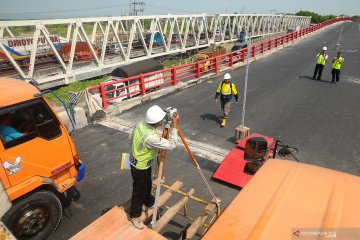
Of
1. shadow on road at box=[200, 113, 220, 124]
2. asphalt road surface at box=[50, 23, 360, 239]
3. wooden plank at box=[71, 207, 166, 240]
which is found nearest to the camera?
wooden plank at box=[71, 207, 166, 240]

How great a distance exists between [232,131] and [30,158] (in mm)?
7156

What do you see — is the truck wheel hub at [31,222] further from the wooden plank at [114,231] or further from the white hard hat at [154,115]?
the white hard hat at [154,115]

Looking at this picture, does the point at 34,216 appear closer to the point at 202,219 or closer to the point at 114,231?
the point at 114,231

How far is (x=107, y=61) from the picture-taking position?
84.1ft

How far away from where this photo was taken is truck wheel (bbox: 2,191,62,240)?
4.68 metres

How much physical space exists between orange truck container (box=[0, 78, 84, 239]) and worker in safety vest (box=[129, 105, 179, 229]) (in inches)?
73.8

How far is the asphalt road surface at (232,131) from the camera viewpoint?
6738mm

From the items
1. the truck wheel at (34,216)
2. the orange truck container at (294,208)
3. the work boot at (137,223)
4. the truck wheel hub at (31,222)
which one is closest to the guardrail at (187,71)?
the truck wheel at (34,216)

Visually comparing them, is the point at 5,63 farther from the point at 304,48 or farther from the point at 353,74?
the point at 304,48

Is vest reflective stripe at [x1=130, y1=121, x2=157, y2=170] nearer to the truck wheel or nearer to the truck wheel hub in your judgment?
the truck wheel

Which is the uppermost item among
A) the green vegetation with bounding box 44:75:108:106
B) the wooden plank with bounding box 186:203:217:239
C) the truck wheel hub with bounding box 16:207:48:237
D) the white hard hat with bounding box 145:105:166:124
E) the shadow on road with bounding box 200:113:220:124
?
the white hard hat with bounding box 145:105:166:124

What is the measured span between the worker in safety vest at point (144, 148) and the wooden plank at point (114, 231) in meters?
0.12

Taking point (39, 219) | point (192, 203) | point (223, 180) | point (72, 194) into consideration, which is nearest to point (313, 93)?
point (223, 180)

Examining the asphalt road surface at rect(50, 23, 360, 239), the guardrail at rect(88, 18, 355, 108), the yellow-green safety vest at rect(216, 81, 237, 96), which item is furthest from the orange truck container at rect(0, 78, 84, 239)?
the yellow-green safety vest at rect(216, 81, 237, 96)
